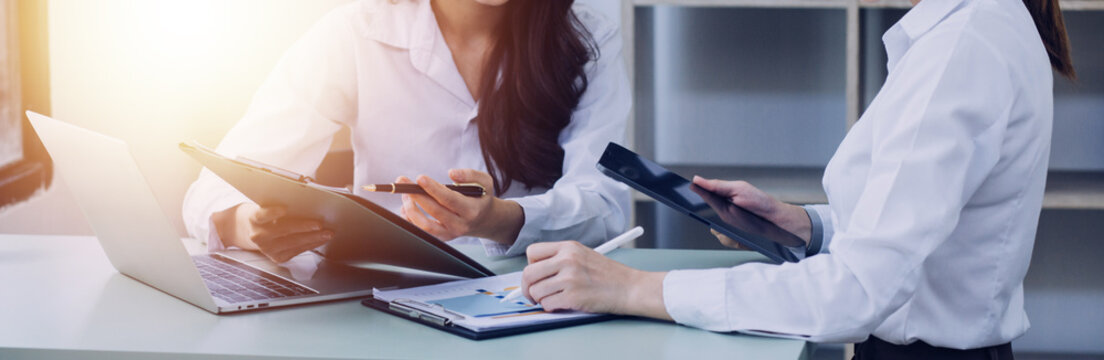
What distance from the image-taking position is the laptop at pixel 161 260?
2.90 feet

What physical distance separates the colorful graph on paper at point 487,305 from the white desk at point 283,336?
0.05 meters

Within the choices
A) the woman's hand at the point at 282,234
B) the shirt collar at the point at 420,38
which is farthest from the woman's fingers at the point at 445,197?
the shirt collar at the point at 420,38

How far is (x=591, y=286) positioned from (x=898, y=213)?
28 cm

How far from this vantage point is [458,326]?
0.85 meters

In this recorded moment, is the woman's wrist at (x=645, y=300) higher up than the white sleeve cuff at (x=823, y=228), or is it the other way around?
the woman's wrist at (x=645, y=300)

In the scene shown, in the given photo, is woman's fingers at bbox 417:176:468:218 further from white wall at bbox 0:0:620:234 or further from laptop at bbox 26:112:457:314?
white wall at bbox 0:0:620:234

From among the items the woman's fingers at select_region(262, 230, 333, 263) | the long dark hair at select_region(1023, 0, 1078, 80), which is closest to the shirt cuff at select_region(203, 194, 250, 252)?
the woman's fingers at select_region(262, 230, 333, 263)

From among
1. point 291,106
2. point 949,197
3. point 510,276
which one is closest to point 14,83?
point 291,106

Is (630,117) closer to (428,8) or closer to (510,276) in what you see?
(428,8)

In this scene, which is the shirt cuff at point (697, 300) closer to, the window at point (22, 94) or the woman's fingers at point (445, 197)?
the woman's fingers at point (445, 197)

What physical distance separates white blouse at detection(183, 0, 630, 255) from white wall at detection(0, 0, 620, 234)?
2.29ft

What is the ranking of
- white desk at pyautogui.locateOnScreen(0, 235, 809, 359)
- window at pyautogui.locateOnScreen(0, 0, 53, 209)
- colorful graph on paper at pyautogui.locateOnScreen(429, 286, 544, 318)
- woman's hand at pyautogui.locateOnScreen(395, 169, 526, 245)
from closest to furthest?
white desk at pyautogui.locateOnScreen(0, 235, 809, 359), colorful graph on paper at pyautogui.locateOnScreen(429, 286, 544, 318), woman's hand at pyautogui.locateOnScreen(395, 169, 526, 245), window at pyautogui.locateOnScreen(0, 0, 53, 209)

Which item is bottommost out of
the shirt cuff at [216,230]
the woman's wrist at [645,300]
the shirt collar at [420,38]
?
the shirt cuff at [216,230]

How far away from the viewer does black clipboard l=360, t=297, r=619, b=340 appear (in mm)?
837
